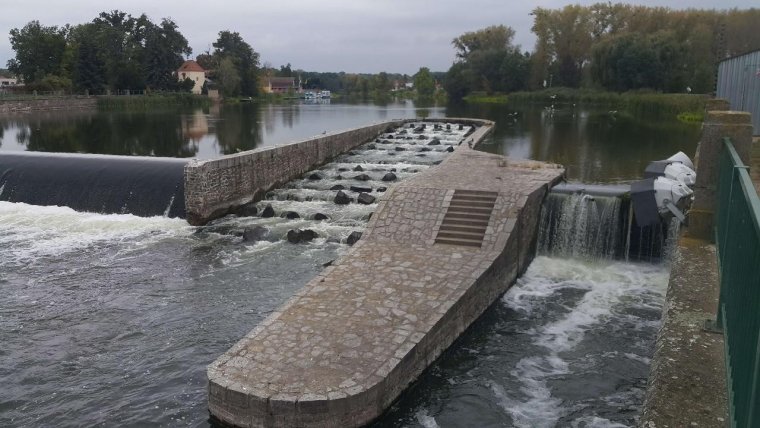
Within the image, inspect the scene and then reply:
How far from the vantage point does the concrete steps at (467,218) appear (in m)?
10.6

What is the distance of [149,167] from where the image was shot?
1652cm

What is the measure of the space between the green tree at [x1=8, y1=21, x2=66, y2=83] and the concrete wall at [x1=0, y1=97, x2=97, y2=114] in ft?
31.7

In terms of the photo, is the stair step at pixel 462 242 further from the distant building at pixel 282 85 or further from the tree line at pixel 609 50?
the distant building at pixel 282 85

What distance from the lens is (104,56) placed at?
220 feet

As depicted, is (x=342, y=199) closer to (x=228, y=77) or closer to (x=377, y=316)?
(x=377, y=316)

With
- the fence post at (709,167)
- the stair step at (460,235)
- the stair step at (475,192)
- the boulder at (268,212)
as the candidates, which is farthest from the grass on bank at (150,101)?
the fence post at (709,167)

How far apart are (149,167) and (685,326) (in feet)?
47.9

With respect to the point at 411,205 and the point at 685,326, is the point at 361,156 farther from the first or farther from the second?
the point at 685,326

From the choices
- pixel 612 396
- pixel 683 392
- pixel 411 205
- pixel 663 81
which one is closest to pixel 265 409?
pixel 683 392

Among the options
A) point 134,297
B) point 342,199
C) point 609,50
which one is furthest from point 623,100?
point 134,297

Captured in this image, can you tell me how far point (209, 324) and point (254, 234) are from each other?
169 inches

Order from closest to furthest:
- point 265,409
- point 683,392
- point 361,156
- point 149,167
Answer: point 683,392 < point 265,409 < point 149,167 < point 361,156

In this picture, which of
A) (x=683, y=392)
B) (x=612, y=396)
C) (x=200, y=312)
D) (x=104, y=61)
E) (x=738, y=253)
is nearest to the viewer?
(x=738, y=253)

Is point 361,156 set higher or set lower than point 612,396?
higher
